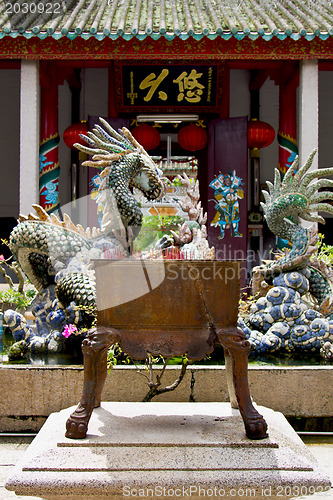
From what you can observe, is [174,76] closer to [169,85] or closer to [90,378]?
[169,85]

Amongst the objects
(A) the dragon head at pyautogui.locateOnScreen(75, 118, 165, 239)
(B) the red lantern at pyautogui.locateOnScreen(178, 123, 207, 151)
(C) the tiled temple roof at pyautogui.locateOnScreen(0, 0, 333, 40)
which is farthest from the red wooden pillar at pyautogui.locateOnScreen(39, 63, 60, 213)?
(A) the dragon head at pyautogui.locateOnScreen(75, 118, 165, 239)

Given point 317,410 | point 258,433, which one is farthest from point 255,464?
point 317,410

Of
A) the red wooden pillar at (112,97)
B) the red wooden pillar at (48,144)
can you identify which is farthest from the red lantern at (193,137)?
the red wooden pillar at (48,144)

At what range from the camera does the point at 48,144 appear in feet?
24.8

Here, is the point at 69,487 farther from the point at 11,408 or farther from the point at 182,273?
the point at 11,408

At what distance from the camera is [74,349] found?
4.14 meters

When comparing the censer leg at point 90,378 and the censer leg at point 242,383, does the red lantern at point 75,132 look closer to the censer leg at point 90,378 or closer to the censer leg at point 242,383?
the censer leg at point 90,378

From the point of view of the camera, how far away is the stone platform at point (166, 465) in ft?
6.86

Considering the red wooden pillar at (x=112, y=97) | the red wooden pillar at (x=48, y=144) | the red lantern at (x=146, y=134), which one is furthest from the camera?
the red wooden pillar at (x=112, y=97)

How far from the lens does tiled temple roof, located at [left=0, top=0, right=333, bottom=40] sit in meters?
6.57

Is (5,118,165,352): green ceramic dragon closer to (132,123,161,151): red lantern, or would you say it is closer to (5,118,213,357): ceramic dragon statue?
(5,118,213,357): ceramic dragon statue

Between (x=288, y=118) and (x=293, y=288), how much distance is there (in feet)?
13.5

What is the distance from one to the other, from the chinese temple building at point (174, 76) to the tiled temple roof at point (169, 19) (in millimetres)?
18

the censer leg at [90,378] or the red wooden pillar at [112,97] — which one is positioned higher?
the red wooden pillar at [112,97]
